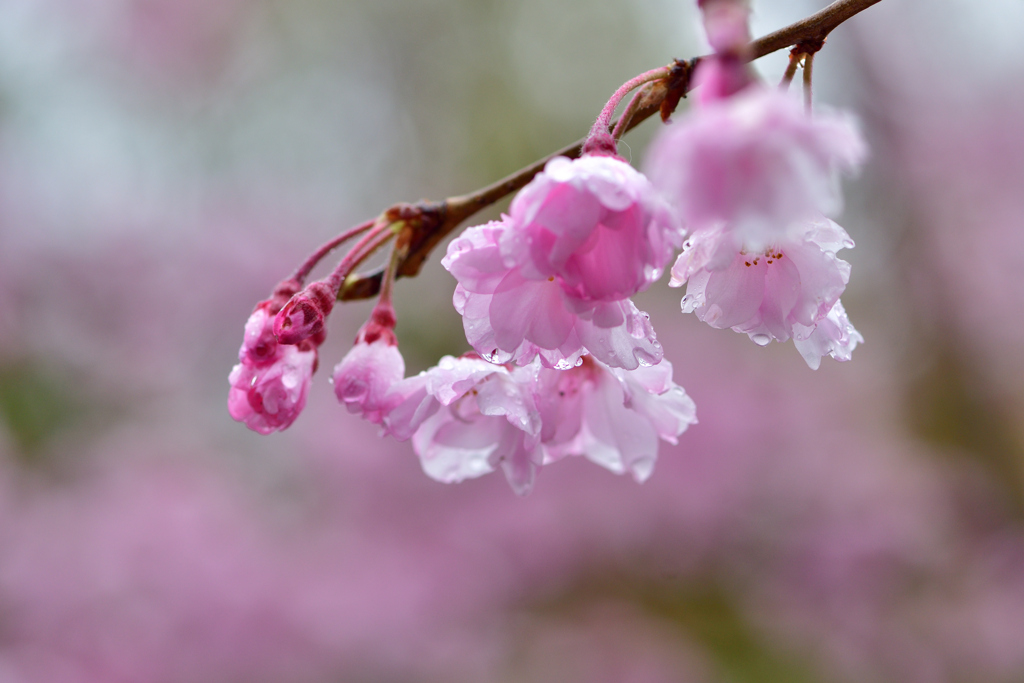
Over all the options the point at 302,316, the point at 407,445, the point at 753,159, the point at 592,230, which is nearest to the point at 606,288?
the point at 592,230

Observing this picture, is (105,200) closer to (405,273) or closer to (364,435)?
(364,435)

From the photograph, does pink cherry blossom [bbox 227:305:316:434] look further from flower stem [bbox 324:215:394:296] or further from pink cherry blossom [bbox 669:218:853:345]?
pink cherry blossom [bbox 669:218:853:345]

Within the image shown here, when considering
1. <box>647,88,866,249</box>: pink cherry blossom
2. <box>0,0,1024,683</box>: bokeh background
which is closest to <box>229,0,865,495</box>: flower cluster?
<box>647,88,866,249</box>: pink cherry blossom

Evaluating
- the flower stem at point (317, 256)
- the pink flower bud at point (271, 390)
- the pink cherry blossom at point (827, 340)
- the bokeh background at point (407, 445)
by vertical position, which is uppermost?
the flower stem at point (317, 256)

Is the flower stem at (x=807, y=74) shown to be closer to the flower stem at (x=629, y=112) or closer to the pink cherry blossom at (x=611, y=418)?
the flower stem at (x=629, y=112)

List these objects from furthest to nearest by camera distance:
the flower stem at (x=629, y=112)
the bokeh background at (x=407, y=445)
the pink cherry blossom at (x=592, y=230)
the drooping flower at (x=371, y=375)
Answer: the bokeh background at (x=407, y=445)
the drooping flower at (x=371, y=375)
the flower stem at (x=629, y=112)
the pink cherry blossom at (x=592, y=230)

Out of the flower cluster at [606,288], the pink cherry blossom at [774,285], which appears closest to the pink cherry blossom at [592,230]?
the flower cluster at [606,288]

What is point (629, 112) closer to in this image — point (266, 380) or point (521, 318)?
point (521, 318)

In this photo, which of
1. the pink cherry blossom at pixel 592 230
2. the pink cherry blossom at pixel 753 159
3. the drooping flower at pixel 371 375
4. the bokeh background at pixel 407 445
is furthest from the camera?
the bokeh background at pixel 407 445
